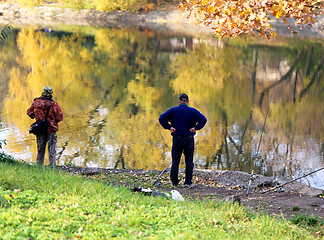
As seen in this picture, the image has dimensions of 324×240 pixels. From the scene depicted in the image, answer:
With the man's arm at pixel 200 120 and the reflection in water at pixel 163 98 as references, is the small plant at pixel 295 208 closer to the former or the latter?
the man's arm at pixel 200 120

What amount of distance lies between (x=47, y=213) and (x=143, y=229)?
4.09ft

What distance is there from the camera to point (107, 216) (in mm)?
5895

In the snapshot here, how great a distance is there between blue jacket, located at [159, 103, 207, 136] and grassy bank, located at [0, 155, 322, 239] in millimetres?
2449

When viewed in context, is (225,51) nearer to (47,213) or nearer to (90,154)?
(90,154)

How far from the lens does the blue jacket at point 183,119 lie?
31.9ft

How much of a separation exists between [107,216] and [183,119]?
4.24 metres

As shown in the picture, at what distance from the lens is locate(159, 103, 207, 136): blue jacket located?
9734 millimetres

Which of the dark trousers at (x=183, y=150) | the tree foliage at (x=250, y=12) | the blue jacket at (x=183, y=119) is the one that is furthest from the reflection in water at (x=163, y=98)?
the tree foliage at (x=250, y=12)

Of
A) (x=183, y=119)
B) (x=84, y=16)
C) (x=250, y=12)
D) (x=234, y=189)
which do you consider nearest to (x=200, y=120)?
(x=183, y=119)

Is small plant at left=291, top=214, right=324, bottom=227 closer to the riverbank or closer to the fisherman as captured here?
the fisherman

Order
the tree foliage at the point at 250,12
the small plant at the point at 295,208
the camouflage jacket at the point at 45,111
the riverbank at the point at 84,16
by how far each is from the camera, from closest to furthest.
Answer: the tree foliage at the point at 250,12 → the small plant at the point at 295,208 → the camouflage jacket at the point at 45,111 → the riverbank at the point at 84,16

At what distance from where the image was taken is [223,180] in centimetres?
1176

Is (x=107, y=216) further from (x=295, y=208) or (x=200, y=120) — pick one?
(x=200, y=120)

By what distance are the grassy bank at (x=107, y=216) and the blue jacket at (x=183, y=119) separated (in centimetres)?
245
